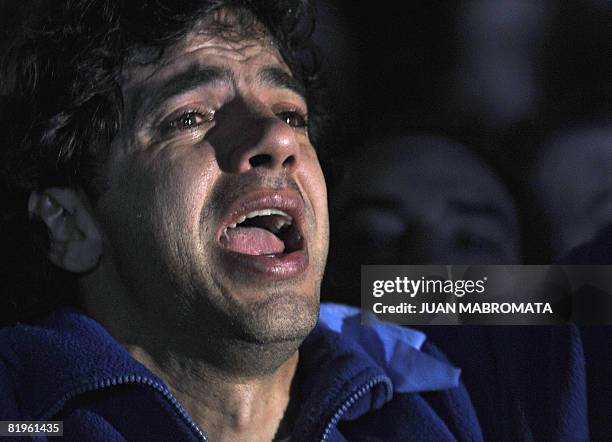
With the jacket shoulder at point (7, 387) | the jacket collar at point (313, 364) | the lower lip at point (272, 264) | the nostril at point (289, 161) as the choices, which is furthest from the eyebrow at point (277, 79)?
the jacket shoulder at point (7, 387)

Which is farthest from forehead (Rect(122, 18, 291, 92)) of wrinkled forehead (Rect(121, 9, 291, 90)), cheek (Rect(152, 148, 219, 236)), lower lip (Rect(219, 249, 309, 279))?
lower lip (Rect(219, 249, 309, 279))

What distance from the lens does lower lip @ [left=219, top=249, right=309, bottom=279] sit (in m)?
0.99

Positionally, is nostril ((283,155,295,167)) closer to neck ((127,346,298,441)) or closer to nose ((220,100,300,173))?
nose ((220,100,300,173))

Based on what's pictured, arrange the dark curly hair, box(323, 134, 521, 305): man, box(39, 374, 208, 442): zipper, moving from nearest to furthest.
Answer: box(39, 374, 208, 442): zipper < the dark curly hair < box(323, 134, 521, 305): man

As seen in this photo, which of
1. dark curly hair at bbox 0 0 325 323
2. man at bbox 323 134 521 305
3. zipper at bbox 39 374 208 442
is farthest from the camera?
man at bbox 323 134 521 305

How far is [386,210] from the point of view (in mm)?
1373

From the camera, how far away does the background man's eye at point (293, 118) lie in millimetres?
1121

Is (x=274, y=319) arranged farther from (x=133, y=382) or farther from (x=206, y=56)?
(x=206, y=56)

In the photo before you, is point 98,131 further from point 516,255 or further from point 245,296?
point 516,255

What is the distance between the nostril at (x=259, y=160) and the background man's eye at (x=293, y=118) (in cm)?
12

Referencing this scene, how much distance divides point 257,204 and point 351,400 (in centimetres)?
29

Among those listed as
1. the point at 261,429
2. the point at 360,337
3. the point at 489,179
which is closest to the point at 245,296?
the point at 261,429

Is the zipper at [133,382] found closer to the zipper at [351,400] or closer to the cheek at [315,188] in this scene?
the zipper at [351,400]

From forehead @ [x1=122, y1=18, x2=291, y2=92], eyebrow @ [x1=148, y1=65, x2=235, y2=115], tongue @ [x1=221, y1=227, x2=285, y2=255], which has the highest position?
forehead @ [x1=122, y1=18, x2=291, y2=92]
